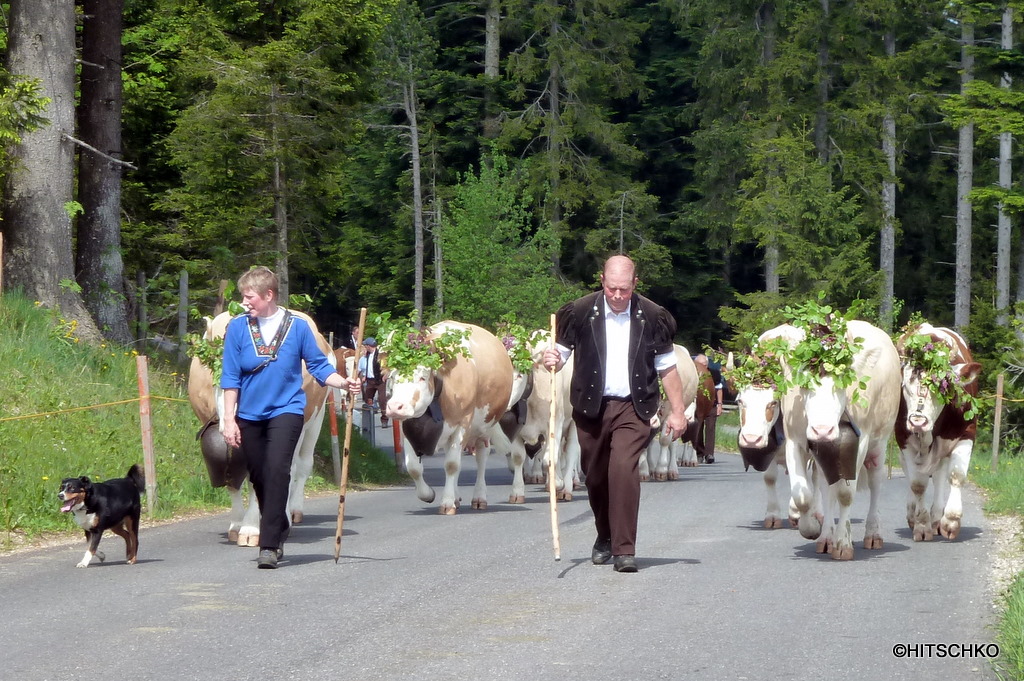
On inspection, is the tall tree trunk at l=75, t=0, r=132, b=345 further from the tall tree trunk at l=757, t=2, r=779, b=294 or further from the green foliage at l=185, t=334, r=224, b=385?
the tall tree trunk at l=757, t=2, r=779, b=294

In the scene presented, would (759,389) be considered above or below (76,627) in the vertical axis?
above

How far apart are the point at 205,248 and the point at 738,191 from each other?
29.0m

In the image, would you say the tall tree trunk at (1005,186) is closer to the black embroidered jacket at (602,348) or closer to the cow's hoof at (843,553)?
the cow's hoof at (843,553)

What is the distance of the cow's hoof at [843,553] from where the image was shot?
1131 centimetres

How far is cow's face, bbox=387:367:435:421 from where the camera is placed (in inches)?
603

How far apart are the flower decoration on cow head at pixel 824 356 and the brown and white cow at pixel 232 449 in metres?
3.80

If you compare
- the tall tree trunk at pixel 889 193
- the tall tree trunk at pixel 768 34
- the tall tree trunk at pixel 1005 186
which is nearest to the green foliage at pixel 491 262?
the tall tree trunk at pixel 768 34

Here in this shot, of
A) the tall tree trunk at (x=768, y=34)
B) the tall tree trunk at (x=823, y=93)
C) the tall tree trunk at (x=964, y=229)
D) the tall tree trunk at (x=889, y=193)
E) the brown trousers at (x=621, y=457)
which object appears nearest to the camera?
the brown trousers at (x=621, y=457)

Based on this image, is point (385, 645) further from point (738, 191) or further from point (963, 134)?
point (738, 191)

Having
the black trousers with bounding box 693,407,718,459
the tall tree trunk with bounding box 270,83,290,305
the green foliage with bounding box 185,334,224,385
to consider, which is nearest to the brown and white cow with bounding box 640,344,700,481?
the black trousers with bounding box 693,407,718,459

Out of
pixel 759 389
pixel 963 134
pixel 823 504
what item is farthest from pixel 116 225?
pixel 963 134

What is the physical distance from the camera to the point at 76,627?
8.38m

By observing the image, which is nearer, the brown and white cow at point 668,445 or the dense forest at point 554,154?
the brown and white cow at point 668,445

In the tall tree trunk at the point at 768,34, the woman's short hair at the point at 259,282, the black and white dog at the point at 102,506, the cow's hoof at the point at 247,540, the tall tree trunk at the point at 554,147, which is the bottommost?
the cow's hoof at the point at 247,540
